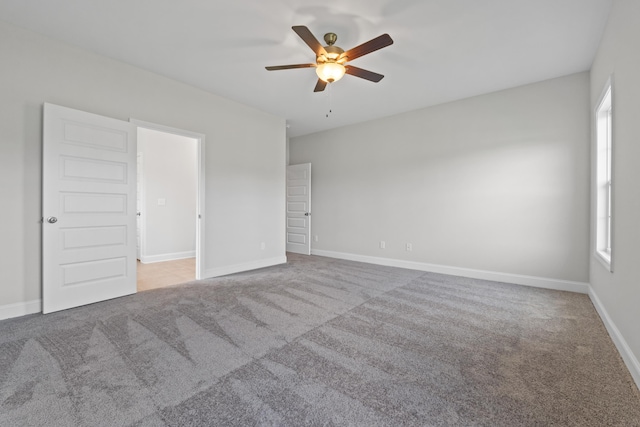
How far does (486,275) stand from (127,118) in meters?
Result: 5.48

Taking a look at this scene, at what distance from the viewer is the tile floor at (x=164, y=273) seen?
400cm

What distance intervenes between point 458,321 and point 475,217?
223 centimetres

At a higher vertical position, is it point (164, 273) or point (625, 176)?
point (625, 176)

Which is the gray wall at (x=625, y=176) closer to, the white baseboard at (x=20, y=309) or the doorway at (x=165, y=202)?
the white baseboard at (x=20, y=309)

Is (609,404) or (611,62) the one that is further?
(611,62)

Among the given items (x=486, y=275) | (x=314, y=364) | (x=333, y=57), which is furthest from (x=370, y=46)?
(x=486, y=275)

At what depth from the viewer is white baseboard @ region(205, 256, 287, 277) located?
4.35m

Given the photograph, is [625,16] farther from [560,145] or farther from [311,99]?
[311,99]

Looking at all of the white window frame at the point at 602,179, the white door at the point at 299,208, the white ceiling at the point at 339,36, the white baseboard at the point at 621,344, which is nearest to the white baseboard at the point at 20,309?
the white ceiling at the point at 339,36

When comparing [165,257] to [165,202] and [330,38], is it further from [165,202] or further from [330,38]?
[330,38]

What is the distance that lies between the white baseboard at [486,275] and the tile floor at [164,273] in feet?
10.2

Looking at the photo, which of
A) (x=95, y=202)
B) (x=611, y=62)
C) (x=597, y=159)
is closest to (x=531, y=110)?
(x=597, y=159)

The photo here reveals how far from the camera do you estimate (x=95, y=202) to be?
314 cm

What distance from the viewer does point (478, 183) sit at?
434cm
